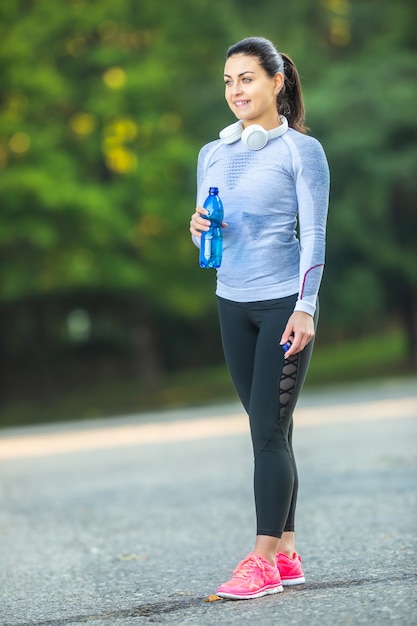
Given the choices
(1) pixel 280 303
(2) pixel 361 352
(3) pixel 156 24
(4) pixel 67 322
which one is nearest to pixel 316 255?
(1) pixel 280 303

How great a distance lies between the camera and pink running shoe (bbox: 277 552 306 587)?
5.04m

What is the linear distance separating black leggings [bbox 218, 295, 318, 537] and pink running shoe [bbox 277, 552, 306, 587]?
6.7 inches

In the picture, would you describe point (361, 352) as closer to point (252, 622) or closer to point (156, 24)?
point (156, 24)

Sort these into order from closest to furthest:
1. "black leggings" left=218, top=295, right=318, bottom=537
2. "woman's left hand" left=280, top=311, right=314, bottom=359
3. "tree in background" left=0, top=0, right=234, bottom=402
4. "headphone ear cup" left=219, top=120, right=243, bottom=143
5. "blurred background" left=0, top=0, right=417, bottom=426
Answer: "woman's left hand" left=280, top=311, right=314, bottom=359 < "black leggings" left=218, top=295, right=318, bottom=537 < "headphone ear cup" left=219, top=120, right=243, bottom=143 < "tree in background" left=0, top=0, right=234, bottom=402 < "blurred background" left=0, top=0, right=417, bottom=426

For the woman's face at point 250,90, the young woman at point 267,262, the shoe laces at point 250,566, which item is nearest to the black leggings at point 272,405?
the young woman at point 267,262

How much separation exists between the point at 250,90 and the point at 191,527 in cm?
322

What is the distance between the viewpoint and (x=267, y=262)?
4.88 metres

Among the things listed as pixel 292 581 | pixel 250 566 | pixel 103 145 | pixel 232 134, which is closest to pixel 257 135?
pixel 232 134

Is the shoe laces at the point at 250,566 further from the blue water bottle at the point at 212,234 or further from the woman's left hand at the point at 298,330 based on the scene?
the blue water bottle at the point at 212,234

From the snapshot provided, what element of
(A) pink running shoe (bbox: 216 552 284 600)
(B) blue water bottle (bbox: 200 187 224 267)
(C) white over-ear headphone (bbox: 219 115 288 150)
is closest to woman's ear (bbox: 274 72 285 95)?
(C) white over-ear headphone (bbox: 219 115 288 150)

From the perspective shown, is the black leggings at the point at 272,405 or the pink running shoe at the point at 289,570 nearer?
the black leggings at the point at 272,405

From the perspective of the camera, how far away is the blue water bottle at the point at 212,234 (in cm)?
483

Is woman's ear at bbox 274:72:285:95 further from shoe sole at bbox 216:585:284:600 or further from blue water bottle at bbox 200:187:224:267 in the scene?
shoe sole at bbox 216:585:284:600

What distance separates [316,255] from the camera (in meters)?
4.79
